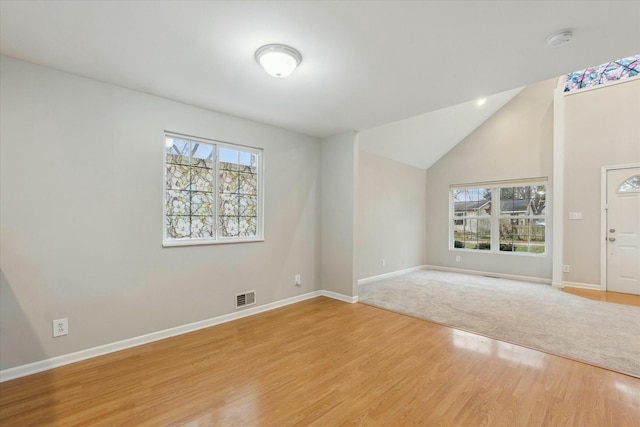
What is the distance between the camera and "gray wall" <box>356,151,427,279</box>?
522 centimetres

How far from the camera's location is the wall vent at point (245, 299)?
11.3 ft

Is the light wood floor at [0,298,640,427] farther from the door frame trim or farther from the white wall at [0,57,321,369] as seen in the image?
the door frame trim

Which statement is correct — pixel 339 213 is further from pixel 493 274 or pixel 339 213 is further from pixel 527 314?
pixel 493 274

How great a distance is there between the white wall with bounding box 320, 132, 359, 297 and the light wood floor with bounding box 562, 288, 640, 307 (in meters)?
3.74

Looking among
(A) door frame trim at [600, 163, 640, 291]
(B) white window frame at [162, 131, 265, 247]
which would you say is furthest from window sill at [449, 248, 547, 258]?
(B) white window frame at [162, 131, 265, 247]

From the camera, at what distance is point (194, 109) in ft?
10.3

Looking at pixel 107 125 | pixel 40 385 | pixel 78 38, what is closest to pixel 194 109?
pixel 107 125

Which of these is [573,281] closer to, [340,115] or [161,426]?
[340,115]

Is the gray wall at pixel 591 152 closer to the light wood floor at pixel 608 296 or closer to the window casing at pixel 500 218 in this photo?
the light wood floor at pixel 608 296

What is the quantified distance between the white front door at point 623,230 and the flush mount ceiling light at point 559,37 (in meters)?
4.19

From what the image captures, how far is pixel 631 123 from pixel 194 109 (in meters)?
6.64

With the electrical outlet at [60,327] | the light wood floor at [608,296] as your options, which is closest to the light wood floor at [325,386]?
the electrical outlet at [60,327]

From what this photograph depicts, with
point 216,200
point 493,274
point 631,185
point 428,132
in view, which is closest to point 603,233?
point 631,185

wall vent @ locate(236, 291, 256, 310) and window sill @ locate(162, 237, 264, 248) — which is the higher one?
window sill @ locate(162, 237, 264, 248)
